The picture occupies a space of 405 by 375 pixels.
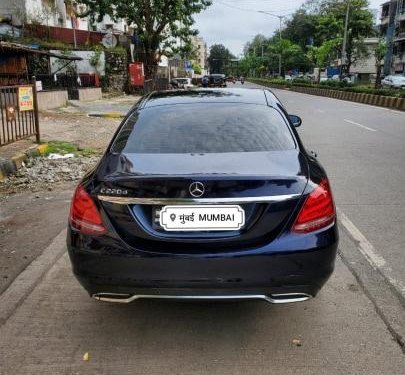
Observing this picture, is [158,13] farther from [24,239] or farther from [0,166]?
[24,239]

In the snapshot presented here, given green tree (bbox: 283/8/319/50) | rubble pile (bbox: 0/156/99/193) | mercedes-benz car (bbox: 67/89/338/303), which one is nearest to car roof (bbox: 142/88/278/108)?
mercedes-benz car (bbox: 67/89/338/303)

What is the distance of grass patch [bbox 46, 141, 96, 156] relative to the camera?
994cm

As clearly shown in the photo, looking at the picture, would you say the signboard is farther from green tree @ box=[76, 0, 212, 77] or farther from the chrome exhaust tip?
green tree @ box=[76, 0, 212, 77]

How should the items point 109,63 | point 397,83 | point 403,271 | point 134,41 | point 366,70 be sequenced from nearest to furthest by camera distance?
point 403,271
point 109,63
point 134,41
point 397,83
point 366,70

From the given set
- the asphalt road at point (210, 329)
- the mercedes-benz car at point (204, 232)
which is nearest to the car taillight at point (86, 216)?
the mercedes-benz car at point (204, 232)

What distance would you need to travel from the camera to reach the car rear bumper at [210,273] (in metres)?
2.78

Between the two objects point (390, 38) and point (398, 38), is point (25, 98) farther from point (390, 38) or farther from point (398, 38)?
point (398, 38)

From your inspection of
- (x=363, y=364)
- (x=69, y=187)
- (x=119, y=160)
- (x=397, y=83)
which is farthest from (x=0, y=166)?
(x=397, y=83)

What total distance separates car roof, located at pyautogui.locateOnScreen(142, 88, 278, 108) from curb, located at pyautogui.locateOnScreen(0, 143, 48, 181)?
4.39 meters

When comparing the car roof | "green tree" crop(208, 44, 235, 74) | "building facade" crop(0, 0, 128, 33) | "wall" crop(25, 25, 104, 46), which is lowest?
"green tree" crop(208, 44, 235, 74)

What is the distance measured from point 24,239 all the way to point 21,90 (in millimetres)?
5333

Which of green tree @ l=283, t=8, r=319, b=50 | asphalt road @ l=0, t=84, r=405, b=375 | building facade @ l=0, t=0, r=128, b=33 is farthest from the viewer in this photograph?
green tree @ l=283, t=8, r=319, b=50

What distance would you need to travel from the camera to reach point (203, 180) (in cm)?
280

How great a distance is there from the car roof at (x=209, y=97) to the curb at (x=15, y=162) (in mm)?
4389
